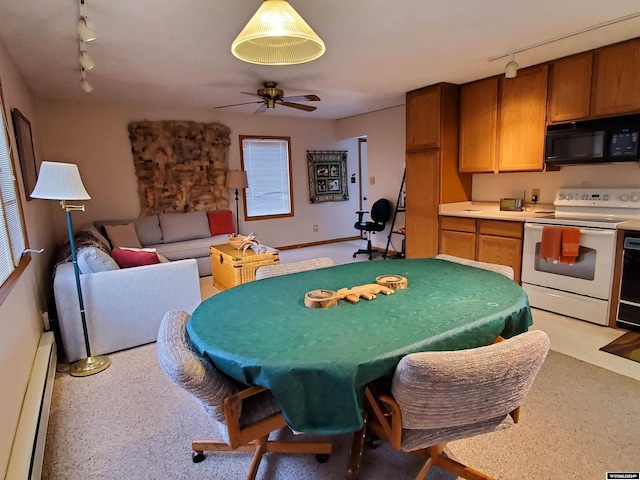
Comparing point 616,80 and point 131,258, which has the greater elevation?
point 616,80

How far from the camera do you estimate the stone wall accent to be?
5.30 metres

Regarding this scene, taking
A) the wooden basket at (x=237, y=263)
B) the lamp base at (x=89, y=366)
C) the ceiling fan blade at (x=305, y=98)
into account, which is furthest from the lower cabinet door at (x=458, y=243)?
the lamp base at (x=89, y=366)

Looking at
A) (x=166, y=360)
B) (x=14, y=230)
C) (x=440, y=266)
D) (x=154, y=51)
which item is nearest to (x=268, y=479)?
(x=166, y=360)

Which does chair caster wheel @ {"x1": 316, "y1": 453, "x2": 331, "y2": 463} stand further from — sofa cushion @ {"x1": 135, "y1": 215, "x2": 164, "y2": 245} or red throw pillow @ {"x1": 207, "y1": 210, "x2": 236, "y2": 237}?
red throw pillow @ {"x1": 207, "y1": 210, "x2": 236, "y2": 237}

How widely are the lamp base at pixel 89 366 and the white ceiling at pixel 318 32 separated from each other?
2.35 metres

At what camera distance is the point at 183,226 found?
5.32 meters

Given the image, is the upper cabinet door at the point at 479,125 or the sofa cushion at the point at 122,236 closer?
the upper cabinet door at the point at 479,125

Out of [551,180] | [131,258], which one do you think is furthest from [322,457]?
[551,180]

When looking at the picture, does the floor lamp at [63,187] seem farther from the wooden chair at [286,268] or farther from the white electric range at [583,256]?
the white electric range at [583,256]

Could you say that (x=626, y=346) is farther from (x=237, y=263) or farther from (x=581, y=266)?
(x=237, y=263)

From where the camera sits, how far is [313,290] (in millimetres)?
1860

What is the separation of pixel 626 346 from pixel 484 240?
1.53m

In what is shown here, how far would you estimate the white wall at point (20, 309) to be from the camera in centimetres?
161

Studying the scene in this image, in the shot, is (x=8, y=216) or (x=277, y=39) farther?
(x=8, y=216)
